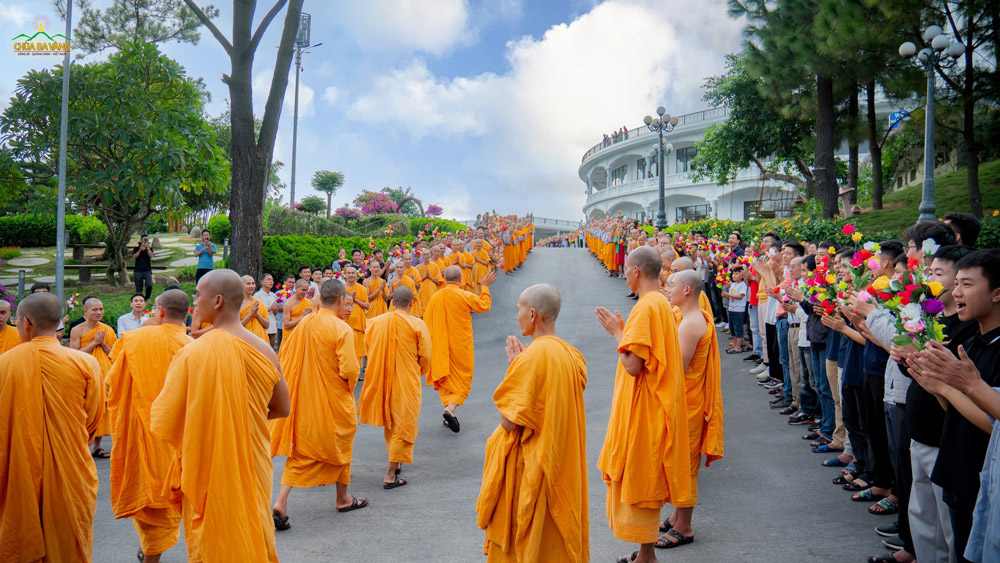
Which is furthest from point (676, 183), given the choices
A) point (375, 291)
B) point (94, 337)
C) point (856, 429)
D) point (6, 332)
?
point (6, 332)

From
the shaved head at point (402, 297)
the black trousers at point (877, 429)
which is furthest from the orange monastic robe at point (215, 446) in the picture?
the black trousers at point (877, 429)

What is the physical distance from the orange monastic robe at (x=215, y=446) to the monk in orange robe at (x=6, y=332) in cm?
361

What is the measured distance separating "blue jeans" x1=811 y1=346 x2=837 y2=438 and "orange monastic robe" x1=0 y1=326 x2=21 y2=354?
26.7 ft

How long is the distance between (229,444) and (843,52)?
17021 millimetres

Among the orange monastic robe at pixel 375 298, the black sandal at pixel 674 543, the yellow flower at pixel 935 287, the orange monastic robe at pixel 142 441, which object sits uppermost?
the yellow flower at pixel 935 287

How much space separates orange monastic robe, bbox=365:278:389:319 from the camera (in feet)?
39.8

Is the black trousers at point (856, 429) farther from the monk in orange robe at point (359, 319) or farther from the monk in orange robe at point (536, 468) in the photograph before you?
the monk in orange robe at point (359, 319)

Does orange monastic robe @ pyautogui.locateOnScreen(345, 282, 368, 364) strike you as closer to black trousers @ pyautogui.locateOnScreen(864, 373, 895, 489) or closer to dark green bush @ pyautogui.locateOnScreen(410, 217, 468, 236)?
black trousers @ pyautogui.locateOnScreen(864, 373, 895, 489)

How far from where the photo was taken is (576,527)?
380 cm

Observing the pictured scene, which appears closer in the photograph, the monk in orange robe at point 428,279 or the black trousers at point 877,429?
the black trousers at point 877,429

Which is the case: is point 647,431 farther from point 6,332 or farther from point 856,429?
point 6,332

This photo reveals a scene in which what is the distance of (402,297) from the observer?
6891 millimetres

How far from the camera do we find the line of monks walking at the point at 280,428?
3656mm

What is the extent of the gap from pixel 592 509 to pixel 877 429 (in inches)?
96.7
